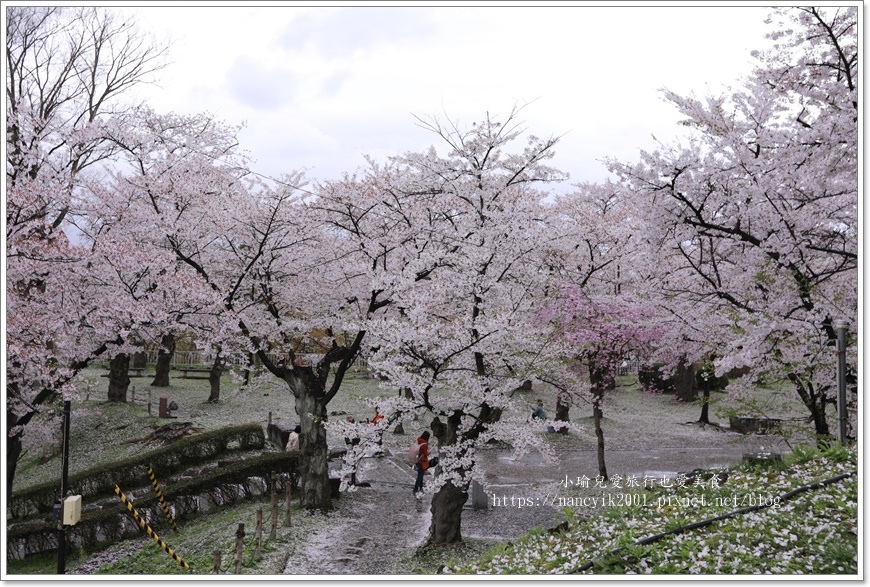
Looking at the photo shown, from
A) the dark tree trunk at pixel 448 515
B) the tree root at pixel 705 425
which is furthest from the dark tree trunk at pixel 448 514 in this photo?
the tree root at pixel 705 425

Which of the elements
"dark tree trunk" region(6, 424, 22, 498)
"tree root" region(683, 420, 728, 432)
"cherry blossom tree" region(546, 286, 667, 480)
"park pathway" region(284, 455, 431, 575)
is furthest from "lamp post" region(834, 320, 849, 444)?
"tree root" region(683, 420, 728, 432)

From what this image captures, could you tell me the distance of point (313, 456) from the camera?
11.8 m

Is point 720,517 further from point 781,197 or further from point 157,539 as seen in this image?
point 157,539

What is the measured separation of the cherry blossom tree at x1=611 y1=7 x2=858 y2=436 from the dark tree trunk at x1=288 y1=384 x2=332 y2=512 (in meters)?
6.61

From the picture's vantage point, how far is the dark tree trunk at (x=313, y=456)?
1173cm

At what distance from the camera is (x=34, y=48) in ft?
44.2

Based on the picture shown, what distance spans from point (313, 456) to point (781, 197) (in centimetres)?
857

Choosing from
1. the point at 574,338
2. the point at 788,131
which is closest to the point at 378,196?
the point at 574,338

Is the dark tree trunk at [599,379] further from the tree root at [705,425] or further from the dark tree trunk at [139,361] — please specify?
the dark tree trunk at [139,361]

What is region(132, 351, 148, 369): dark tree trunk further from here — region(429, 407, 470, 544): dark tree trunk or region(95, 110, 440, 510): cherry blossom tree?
region(429, 407, 470, 544): dark tree trunk

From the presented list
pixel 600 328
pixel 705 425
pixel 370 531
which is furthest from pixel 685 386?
pixel 370 531

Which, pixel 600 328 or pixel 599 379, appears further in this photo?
pixel 599 379

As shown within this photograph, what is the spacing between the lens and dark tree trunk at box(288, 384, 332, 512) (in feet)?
38.5

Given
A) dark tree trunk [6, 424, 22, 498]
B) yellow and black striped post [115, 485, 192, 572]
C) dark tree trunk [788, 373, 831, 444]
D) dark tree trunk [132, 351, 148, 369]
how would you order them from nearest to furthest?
yellow and black striped post [115, 485, 192, 572], dark tree trunk [788, 373, 831, 444], dark tree trunk [6, 424, 22, 498], dark tree trunk [132, 351, 148, 369]
